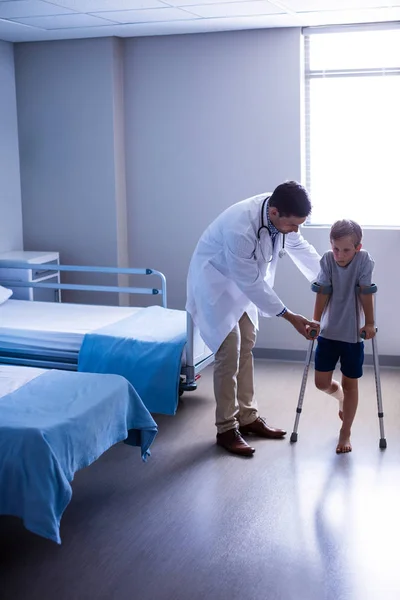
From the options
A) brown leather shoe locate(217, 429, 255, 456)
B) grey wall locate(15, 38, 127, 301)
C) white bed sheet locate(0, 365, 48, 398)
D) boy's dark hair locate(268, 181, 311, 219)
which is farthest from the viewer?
grey wall locate(15, 38, 127, 301)

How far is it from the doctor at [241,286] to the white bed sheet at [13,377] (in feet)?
2.93

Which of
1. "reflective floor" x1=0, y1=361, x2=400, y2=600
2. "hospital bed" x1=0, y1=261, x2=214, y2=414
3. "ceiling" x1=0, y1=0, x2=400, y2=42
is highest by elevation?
"ceiling" x1=0, y1=0, x2=400, y2=42

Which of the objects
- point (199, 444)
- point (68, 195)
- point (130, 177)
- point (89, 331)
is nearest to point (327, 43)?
point (130, 177)

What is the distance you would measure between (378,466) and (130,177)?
3217 millimetres

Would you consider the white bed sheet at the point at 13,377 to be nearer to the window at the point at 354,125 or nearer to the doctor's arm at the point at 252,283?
the doctor's arm at the point at 252,283

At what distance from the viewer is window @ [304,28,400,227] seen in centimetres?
555

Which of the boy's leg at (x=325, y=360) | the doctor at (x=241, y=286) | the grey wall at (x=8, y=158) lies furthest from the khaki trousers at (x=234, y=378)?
the grey wall at (x=8, y=158)

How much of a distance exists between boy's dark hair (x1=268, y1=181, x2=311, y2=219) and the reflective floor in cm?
123

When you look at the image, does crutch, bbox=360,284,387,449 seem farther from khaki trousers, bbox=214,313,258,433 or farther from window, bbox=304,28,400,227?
window, bbox=304,28,400,227

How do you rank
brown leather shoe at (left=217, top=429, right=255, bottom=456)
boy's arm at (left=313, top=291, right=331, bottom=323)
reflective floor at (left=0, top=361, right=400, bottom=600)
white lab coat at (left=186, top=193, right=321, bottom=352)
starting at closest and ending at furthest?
reflective floor at (left=0, top=361, right=400, bottom=600) → white lab coat at (left=186, top=193, right=321, bottom=352) → boy's arm at (left=313, top=291, right=331, bottom=323) → brown leather shoe at (left=217, top=429, right=255, bottom=456)

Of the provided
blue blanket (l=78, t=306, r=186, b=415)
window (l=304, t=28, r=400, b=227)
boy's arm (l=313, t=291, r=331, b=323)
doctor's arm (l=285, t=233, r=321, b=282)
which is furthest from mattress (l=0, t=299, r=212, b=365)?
window (l=304, t=28, r=400, b=227)

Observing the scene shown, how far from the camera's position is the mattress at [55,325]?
4.61m

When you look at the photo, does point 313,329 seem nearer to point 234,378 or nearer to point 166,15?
point 234,378

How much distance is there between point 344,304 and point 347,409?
21.9 inches
